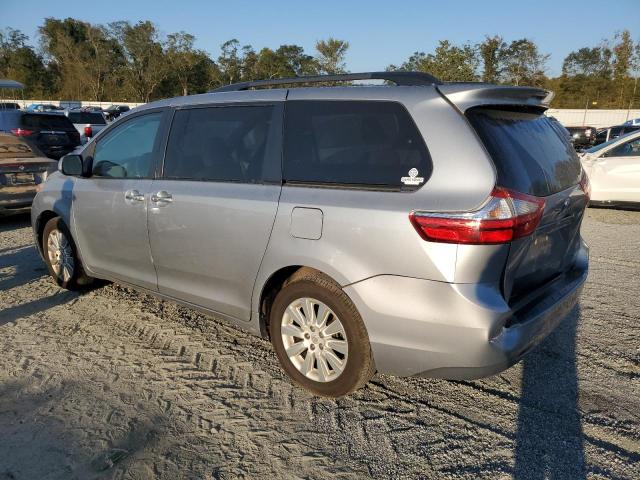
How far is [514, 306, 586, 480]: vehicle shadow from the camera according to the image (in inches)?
96.3

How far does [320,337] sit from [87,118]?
20522mm

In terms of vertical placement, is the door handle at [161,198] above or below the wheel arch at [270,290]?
above

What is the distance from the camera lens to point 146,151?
404 cm


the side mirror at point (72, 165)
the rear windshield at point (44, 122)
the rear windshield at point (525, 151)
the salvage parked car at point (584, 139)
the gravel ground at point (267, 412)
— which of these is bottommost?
the gravel ground at point (267, 412)

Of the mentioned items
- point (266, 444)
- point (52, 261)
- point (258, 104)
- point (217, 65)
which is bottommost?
Answer: point (266, 444)

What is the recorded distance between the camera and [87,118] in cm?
2034

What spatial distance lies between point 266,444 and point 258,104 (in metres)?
2.12

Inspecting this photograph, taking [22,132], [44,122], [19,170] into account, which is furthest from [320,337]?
[44,122]

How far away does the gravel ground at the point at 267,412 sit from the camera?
2496 millimetres

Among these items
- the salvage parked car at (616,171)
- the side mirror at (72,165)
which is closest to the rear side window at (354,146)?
the side mirror at (72,165)

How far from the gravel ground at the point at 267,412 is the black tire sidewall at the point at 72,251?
0.67 m

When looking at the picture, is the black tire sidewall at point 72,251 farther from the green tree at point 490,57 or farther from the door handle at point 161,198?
the green tree at point 490,57

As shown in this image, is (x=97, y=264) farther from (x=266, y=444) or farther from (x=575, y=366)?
(x=575, y=366)

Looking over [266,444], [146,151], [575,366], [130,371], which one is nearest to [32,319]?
[130,371]
